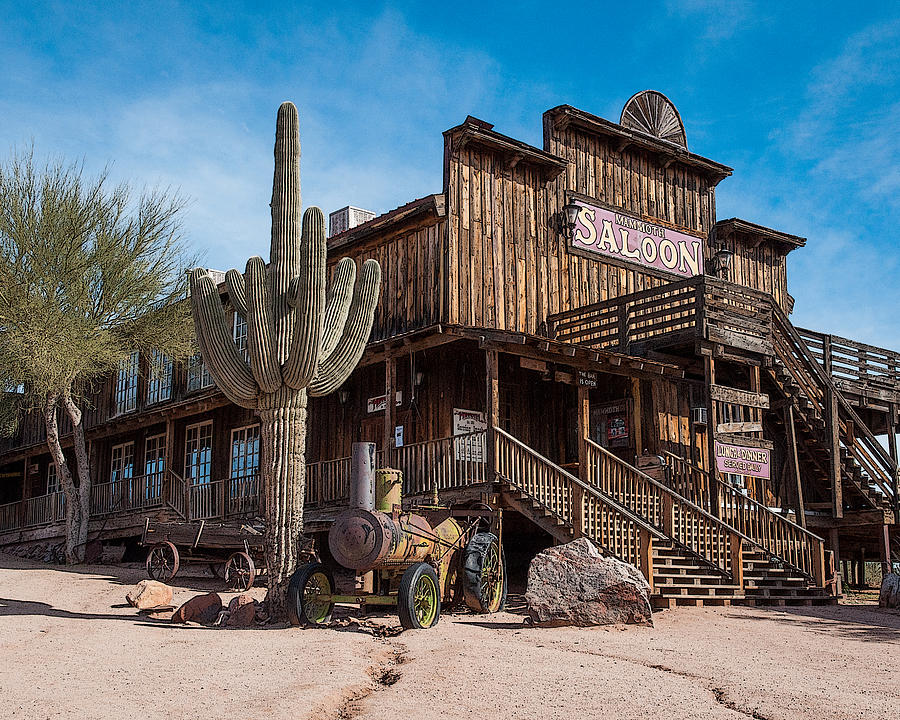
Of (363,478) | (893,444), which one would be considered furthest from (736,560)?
(893,444)

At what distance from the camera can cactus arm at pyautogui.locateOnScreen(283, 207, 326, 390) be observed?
12688mm

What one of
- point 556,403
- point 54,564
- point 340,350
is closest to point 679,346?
point 556,403

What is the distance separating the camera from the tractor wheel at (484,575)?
12.7m

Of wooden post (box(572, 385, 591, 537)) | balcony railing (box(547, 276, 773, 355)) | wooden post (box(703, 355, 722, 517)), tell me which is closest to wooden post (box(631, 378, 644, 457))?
balcony railing (box(547, 276, 773, 355))

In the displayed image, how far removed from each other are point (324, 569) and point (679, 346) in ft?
29.5

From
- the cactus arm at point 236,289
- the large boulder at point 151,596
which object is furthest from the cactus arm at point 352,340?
the large boulder at point 151,596

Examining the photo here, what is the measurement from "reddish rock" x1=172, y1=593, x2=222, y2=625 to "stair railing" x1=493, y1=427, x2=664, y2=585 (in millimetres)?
4561

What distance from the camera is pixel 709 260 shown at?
23.2m

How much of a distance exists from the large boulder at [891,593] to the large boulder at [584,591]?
5.41 m

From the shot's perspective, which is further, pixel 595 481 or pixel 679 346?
pixel 679 346

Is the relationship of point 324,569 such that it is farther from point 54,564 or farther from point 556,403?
point 54,564

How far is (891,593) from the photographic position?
1516 centimetres

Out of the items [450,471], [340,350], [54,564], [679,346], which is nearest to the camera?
[340,350]

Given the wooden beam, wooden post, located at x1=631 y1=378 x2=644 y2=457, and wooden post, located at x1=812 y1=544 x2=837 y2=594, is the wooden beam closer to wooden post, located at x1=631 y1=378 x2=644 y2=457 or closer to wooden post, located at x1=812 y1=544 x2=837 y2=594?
wooden post, located at x1=631 y1=378 x2=644 y2=457
